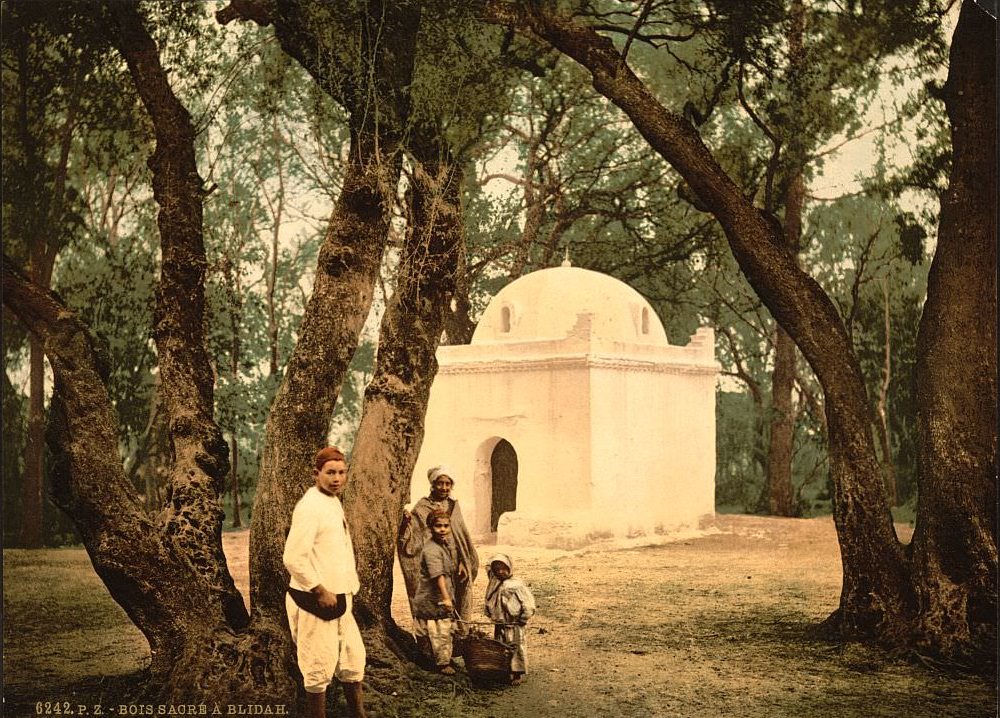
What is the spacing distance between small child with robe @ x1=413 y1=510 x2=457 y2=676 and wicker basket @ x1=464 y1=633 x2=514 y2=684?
0.19 meters

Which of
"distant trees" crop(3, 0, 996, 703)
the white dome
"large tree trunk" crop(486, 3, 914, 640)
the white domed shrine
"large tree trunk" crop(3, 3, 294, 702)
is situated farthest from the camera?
the white dome

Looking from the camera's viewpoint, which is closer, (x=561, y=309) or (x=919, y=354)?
(x=919, y=354)

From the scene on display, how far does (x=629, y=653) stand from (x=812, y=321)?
2.41 metres

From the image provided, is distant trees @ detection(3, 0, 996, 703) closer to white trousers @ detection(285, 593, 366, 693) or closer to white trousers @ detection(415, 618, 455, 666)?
white trousers @ detection(415, 618, 455, 666)

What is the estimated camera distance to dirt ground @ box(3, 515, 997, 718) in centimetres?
664

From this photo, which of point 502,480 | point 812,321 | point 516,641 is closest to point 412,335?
point 516,641

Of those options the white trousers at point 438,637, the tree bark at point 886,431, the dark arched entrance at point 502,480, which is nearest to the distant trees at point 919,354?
the tree bark at point 886,431

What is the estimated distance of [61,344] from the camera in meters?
6.85

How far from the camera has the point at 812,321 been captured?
754 centimetres

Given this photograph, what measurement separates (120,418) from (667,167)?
14.9ft

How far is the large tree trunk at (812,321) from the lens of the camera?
738cm

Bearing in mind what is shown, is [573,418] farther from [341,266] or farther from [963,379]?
[963,379]

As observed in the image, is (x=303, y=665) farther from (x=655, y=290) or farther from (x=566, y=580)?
(x=655, y=290)

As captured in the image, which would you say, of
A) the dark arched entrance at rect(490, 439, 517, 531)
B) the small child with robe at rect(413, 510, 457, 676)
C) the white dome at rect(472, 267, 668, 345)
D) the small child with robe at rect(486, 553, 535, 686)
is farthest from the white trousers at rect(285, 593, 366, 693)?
the white dome at rect(472, 267, 668, 345)
